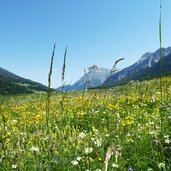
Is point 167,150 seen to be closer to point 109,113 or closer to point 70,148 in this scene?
point 70,148

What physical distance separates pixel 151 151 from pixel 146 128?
5.65 ft

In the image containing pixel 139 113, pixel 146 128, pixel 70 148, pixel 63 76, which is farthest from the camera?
pixel 139 113

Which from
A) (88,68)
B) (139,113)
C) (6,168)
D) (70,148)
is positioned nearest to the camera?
(88,68)

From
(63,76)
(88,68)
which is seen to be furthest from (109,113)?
(63,76)

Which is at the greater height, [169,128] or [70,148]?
[169,128]

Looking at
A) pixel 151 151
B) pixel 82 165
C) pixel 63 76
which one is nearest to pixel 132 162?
pixel 151 151

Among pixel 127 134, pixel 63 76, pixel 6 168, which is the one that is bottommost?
pixel 6 168

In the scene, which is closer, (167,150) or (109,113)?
(167,150)

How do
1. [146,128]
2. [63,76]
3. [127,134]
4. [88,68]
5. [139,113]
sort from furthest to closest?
[139,113] < [146,128] < [127,134] < [88,68] < [63,76]

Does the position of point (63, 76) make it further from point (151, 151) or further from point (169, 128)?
point (169, 128)

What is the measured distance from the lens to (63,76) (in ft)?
9.71

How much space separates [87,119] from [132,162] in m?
4.89

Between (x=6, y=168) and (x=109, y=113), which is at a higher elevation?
(x=109, y=113)

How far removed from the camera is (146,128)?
6598mm
